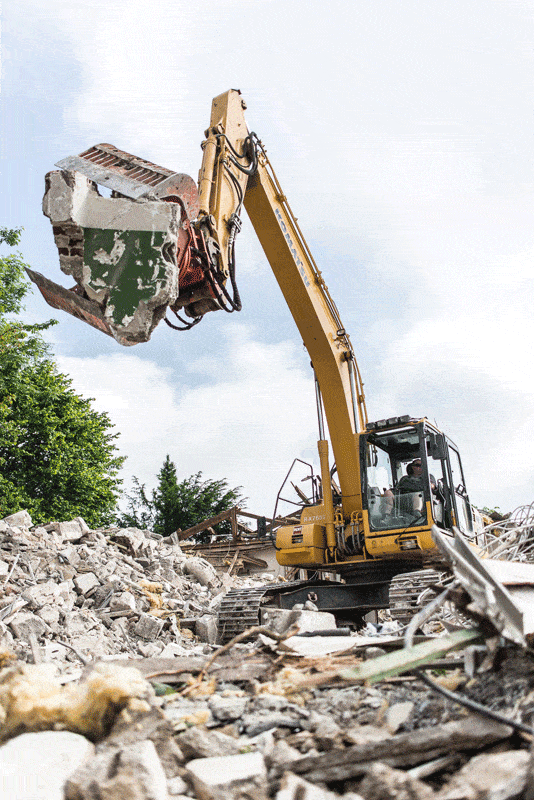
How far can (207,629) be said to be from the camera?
9.24 m

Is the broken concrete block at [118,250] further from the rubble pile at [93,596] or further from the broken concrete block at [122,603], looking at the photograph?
the broken concrete block at [122,603]

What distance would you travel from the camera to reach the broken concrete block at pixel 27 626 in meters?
7.79

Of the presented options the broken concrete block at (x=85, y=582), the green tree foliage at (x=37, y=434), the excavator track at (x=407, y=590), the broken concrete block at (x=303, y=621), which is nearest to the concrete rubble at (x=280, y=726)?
the broken concrete block at (x=303, y=621)

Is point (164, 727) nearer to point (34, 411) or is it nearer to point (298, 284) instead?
point (298, 284)

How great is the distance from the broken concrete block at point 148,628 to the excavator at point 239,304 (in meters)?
0.88

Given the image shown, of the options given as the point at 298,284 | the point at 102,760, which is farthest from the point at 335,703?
the point at 298,284

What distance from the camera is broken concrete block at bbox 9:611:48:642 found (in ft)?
25.6

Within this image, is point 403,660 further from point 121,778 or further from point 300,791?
point 121,778

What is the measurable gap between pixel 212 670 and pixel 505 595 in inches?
64.8

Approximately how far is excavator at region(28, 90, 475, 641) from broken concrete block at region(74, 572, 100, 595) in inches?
85.3

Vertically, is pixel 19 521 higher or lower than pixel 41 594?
higher

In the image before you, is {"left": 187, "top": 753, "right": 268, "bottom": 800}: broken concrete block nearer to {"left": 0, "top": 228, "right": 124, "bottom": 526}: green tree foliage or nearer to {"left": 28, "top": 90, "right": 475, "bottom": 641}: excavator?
{"left": 28, "top": 90, "right": 475, "bottom": 641}: excavator

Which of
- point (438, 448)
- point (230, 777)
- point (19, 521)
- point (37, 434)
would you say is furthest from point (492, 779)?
point (37, 434)

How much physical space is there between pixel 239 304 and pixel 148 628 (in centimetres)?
489
